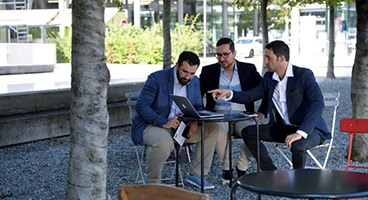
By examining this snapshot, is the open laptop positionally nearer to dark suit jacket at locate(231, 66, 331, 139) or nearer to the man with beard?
the man with beard

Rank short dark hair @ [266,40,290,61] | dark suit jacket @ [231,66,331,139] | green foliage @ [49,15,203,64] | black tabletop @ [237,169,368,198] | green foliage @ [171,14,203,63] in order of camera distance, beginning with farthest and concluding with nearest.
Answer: green foliage @ [171,14,203,63] < green foliage @ [49,15,203,64] < short dark hair @ [266,40,290,61] < dark suit jacket @ [231,66,331,139] < black tabletop @ [237,169,368,198]

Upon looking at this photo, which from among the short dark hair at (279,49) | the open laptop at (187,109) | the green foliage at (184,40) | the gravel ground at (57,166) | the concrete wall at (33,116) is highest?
the green foliage at (184,40)

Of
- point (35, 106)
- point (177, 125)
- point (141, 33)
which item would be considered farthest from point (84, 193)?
point (141, 33)

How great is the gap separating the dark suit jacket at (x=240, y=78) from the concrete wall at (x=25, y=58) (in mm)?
17000

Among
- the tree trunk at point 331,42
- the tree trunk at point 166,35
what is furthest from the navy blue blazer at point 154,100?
the tree trunk at point 331,42

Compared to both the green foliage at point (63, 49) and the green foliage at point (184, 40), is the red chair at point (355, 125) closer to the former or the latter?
the green foliage at point (184, 40)

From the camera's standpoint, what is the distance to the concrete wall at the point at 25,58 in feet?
81.3

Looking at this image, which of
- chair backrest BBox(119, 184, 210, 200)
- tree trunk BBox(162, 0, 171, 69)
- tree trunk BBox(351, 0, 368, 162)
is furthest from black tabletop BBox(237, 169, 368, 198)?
tree trunk BBox(162, 0, 171, 69)

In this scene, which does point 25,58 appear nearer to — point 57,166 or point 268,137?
point 57,166

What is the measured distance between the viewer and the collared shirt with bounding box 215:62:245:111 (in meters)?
8.03

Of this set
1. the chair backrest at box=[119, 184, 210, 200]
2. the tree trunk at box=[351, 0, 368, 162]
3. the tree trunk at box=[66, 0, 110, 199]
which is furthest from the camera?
the tree trunk at box=[351, 0, 368, 162]

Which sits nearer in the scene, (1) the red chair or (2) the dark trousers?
(1) the red chair

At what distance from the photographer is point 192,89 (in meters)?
7.51

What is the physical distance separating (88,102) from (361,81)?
4.72m
